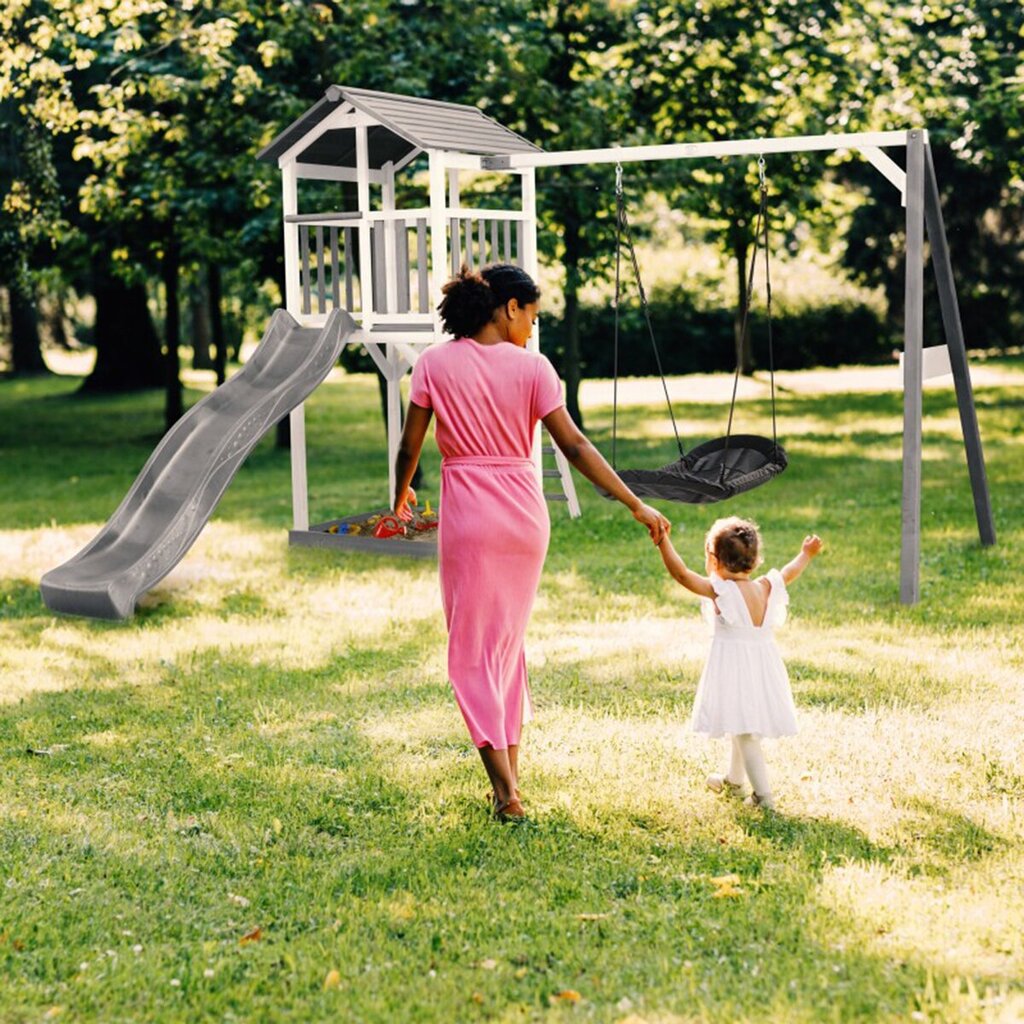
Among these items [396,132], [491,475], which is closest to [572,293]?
[396,132]

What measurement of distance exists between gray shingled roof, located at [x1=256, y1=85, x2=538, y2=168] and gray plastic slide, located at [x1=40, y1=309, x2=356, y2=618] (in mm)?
1361

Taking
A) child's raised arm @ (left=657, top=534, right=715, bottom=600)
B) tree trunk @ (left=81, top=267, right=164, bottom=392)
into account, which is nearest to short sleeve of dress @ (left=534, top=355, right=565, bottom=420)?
child's raised arm @ (left=657, top=534, right=715, bottom=600)

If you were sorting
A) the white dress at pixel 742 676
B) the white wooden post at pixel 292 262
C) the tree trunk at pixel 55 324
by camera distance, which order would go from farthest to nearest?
1. the tree trunk at pixel 55 324
2. the white wooden post at pixel 292 262
3. the white dress at pixel 742 676

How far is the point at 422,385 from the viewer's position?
17.1ft

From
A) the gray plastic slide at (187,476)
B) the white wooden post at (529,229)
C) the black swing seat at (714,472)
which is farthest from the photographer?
the white wooden post at (529,229)

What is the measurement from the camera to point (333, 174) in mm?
11453

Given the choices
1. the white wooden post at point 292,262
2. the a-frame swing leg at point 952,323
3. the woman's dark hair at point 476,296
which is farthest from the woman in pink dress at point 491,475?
the white wooden post at point 292,262

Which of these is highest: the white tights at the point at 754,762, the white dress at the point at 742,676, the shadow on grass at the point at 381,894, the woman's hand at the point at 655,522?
the woman's hand at the point at 655,522

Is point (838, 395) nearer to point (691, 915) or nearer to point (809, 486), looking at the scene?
point (809, 486)

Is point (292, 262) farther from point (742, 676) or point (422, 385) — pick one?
point (742, 676)

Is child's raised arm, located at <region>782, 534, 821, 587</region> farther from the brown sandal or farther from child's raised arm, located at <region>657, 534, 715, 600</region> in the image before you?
the brown sandal

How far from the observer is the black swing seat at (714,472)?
8.09m

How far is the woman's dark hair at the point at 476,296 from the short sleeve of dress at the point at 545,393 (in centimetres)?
25

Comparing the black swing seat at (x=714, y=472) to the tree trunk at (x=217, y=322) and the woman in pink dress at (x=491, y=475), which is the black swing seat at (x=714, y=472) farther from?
the tree trunk at (x=217, y=322)
